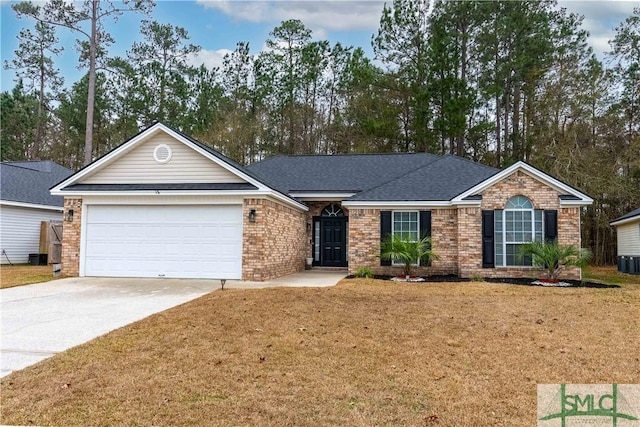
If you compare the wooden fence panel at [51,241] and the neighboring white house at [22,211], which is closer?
the neighboring white house at [22,211]

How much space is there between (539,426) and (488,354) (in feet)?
6.13

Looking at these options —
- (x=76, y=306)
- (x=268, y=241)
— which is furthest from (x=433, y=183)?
(x=76, y=306)

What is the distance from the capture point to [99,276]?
1288 cm

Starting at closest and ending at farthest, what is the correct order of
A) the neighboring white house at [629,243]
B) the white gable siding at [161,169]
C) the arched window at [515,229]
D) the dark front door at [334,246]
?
the white gable siding at [161,169], the arched window at [515,229], the neighboring white house at [629,243], the dark front door at [334,246]

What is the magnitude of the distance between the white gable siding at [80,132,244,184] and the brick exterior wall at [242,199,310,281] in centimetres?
120

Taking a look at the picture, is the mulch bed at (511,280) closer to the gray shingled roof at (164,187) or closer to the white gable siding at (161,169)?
the gray shingled roof at (164,187)

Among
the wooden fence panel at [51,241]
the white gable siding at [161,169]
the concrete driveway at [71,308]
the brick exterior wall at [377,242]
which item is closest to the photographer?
the concrete driveway at [71,308]

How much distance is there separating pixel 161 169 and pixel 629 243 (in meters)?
17.5

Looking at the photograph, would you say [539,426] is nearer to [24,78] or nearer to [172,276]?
[172,276]

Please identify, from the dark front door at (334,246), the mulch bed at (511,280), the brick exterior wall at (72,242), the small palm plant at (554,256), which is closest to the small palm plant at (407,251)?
the mulch bed at (511,280)

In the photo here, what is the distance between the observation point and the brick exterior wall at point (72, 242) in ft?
42.5

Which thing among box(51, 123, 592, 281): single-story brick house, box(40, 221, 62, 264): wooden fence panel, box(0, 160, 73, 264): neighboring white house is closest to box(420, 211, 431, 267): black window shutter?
box(51, 123, 592, 281): single-story brick house

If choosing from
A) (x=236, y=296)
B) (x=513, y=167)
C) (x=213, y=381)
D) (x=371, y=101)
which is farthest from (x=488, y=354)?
(x=371, y=101)

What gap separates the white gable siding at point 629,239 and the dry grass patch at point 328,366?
10.5 metres
